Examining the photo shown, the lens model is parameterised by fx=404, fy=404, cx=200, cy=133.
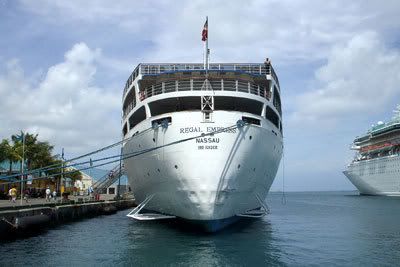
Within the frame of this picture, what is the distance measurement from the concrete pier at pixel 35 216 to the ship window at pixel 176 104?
10068 mm

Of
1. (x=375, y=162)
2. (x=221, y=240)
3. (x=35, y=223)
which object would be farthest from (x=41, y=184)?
(x=375, y=162)

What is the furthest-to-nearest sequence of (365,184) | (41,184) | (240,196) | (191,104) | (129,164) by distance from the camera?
(365,184), (41,184), (129,164), (191,104), (240,196)

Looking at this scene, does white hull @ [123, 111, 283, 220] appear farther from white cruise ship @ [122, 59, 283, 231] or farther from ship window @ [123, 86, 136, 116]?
ship window @ [123, 86, 136, 116]

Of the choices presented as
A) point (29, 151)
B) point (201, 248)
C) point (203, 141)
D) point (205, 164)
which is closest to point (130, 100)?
point (203, 141)

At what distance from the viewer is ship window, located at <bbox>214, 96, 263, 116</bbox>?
947 inches

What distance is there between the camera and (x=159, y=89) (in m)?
24.5

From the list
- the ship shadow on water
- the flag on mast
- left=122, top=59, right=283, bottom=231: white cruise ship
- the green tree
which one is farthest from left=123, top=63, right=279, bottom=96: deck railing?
the green tree

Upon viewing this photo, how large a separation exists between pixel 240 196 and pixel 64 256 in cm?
953

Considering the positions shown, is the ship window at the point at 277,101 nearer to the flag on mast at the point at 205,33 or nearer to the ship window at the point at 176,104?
the flag on mast at the point at 205,33

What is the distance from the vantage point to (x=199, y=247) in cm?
1917

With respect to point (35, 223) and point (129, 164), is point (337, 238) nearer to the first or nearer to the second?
point (129, 164)

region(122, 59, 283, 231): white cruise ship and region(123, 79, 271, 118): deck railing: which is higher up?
region(123, 79, 271, 118): deck railing

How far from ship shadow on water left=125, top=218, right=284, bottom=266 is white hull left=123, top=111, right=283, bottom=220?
4.16ft

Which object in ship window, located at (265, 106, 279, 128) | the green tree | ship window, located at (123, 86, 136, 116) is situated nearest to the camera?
ship window, located at (265, 106, 279, 128)
